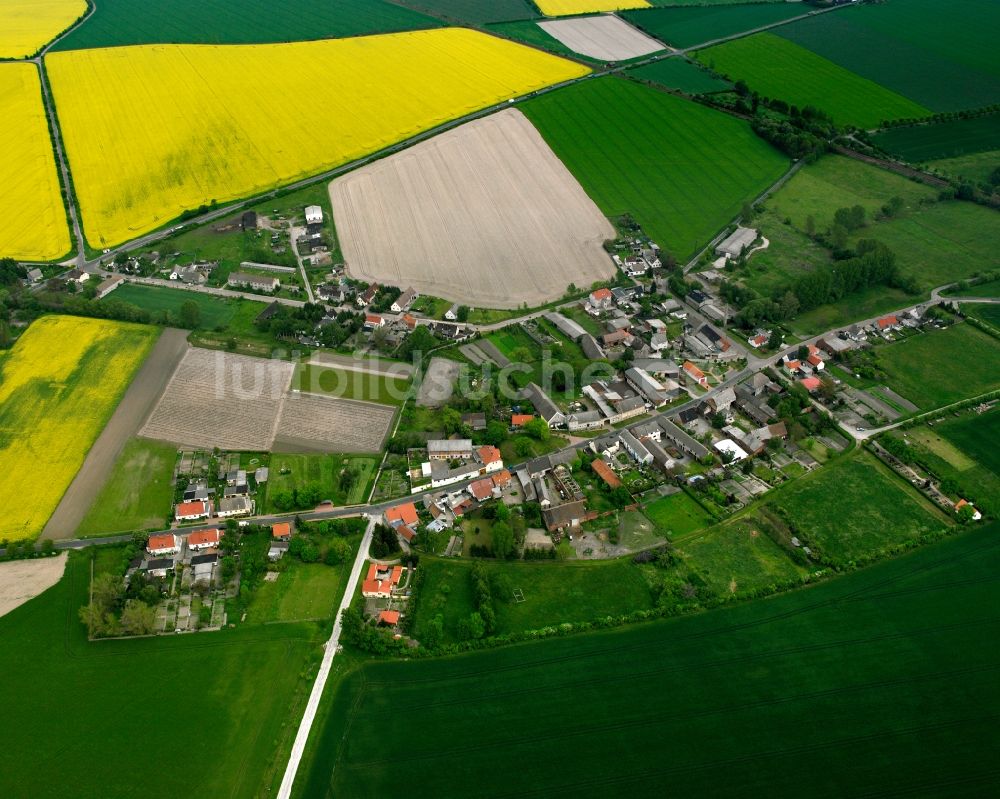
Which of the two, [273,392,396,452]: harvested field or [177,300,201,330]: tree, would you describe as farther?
[177,300,201,330]: tree

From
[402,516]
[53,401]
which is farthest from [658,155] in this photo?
[53,401]

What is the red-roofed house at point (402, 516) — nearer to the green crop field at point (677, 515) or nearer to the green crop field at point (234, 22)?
the green crop field at point (677, 515)

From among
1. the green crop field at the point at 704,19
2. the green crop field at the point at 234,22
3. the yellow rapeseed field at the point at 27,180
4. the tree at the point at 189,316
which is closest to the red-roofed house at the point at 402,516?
the tree at the point at 189,316

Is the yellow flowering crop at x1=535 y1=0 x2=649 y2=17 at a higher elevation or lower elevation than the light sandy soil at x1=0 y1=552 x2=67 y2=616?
higher

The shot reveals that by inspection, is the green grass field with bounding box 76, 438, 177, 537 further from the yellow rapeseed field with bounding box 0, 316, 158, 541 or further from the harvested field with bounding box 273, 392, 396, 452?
the harvested field with bounding box 273, 392, 396, 452

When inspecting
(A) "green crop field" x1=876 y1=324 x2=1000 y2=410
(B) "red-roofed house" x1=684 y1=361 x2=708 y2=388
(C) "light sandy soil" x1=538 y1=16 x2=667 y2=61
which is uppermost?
(C) "light sandy soil" x1=538 y1=16 x2=667 y2=61

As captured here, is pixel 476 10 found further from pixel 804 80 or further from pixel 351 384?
pixel 351 384

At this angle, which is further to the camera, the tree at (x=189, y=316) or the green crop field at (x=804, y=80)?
the green crop field at (x=804, y=80)

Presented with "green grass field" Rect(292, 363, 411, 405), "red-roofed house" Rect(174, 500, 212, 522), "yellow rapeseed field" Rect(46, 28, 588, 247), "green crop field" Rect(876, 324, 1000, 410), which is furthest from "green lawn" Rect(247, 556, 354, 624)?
"yellow rapeseed field" Rect(46, 28, 588, 247)
